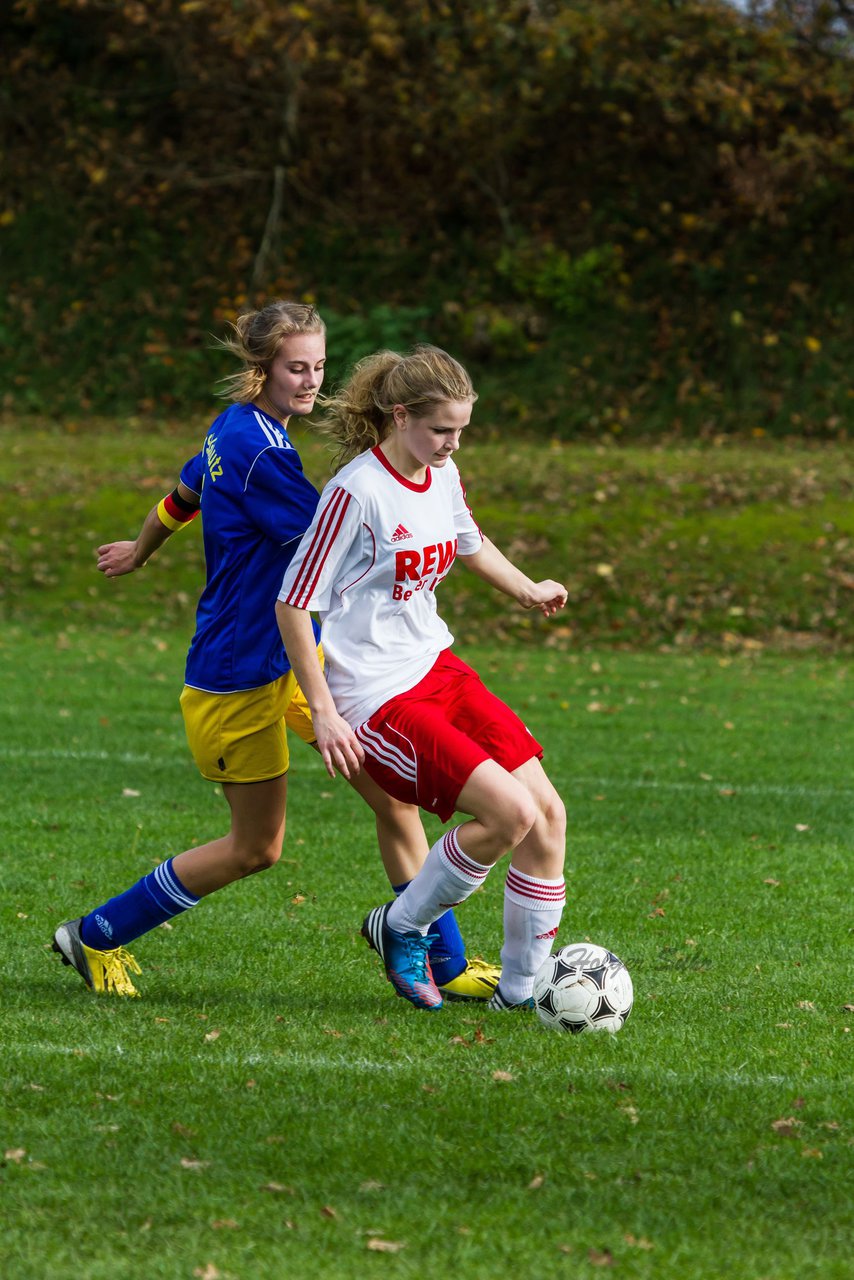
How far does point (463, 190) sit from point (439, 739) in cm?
2138

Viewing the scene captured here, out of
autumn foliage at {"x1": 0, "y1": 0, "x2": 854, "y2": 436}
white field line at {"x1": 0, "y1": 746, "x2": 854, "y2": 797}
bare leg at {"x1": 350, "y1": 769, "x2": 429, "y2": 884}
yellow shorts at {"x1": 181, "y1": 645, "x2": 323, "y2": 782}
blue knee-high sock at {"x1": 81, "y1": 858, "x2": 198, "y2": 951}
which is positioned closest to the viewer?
yellow shorts at {"x1": 181, "y1": 645, "x2": 323, "y2": 782}

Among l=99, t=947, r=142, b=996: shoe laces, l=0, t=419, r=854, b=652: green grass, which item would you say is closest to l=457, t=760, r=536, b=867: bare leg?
l=99, t=947, r=142, b=996: shoe laces

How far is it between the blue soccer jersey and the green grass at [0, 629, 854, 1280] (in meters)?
1.14

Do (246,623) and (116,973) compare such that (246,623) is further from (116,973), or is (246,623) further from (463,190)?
(463,190)

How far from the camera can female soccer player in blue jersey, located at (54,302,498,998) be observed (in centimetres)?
476

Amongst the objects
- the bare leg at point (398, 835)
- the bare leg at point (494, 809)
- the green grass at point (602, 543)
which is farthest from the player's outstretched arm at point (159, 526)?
the green grass at point (602, 543)

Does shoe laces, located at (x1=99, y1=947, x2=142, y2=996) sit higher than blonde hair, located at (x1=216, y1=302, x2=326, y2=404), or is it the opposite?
blonde hair, located at (x1=216, y1=302, x2=326, y2=404)

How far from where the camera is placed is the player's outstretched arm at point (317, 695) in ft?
14.6

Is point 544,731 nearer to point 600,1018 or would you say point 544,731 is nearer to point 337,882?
point 337,882

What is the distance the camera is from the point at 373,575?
468 cm

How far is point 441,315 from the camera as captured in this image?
944 inches

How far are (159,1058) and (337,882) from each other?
2511mm

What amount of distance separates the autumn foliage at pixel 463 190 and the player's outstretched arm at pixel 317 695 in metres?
18.1

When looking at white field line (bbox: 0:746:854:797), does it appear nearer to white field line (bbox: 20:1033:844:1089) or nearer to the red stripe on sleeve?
white field line (bbox: 20:1033:844:1089)
